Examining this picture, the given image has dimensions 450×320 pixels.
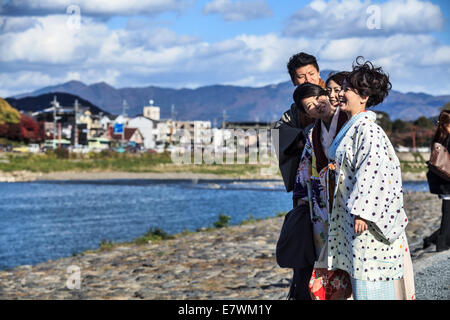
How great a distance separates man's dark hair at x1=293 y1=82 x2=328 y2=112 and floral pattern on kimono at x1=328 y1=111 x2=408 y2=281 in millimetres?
505

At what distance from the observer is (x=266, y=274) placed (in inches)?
404

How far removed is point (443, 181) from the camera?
25.8 ft

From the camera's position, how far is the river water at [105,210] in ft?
68.3

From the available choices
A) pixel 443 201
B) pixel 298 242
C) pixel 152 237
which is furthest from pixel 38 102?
pixel 298 242

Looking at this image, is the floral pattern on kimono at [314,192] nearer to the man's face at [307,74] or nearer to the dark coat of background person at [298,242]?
the dark coat of background person at [298,242]

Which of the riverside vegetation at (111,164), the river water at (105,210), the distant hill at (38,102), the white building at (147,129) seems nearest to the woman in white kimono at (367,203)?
the river water at (105,210)

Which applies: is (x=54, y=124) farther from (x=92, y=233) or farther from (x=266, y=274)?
(x=266, y=274)

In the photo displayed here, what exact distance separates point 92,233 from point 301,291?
757 inches

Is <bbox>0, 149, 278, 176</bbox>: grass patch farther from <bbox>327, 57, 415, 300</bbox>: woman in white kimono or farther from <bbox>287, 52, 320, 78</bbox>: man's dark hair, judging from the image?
<bbox>327, 57, 415, 300</bbox>: woman in white kimono

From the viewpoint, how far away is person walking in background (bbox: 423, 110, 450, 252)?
7.71 metres

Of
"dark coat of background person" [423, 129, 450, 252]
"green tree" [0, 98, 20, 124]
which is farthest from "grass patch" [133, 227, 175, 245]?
"green tree" [0, 98, 20, 124]

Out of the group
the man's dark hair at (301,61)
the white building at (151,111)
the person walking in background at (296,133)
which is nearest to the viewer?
the person walking in background at (296,133)

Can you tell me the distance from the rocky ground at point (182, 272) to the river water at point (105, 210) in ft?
14.2
